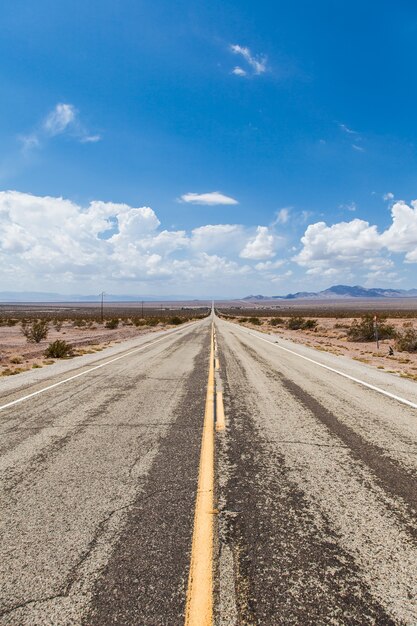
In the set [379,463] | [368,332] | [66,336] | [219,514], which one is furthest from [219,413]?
[66,336]

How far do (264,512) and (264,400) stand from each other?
4.47 meters

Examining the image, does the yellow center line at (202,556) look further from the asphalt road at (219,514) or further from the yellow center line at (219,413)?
the yellow center line at (219,413)

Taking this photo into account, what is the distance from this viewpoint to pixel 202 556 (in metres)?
2.62

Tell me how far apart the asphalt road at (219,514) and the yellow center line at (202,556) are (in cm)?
5

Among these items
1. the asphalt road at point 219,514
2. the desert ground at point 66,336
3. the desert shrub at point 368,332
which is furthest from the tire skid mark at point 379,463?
the desert shrub at point 368,332

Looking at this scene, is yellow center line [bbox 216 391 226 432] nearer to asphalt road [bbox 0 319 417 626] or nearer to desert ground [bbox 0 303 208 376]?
asphalt road [bbox 0 319 417 626]

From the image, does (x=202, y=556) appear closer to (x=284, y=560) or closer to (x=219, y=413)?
(x=284, y=560)

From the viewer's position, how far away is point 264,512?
325 centimetres

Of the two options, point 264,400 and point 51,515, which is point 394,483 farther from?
point 264,400

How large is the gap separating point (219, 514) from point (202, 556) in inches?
23.2

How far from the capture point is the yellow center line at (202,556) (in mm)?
2125

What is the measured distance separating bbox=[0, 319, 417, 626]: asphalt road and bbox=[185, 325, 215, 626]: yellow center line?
0.18 ft

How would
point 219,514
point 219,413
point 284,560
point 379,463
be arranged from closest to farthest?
1. point 284,560
2. point 219,514
3. point 379,463
4. point 219,413

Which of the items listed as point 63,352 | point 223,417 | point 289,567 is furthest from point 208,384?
point 63,352
